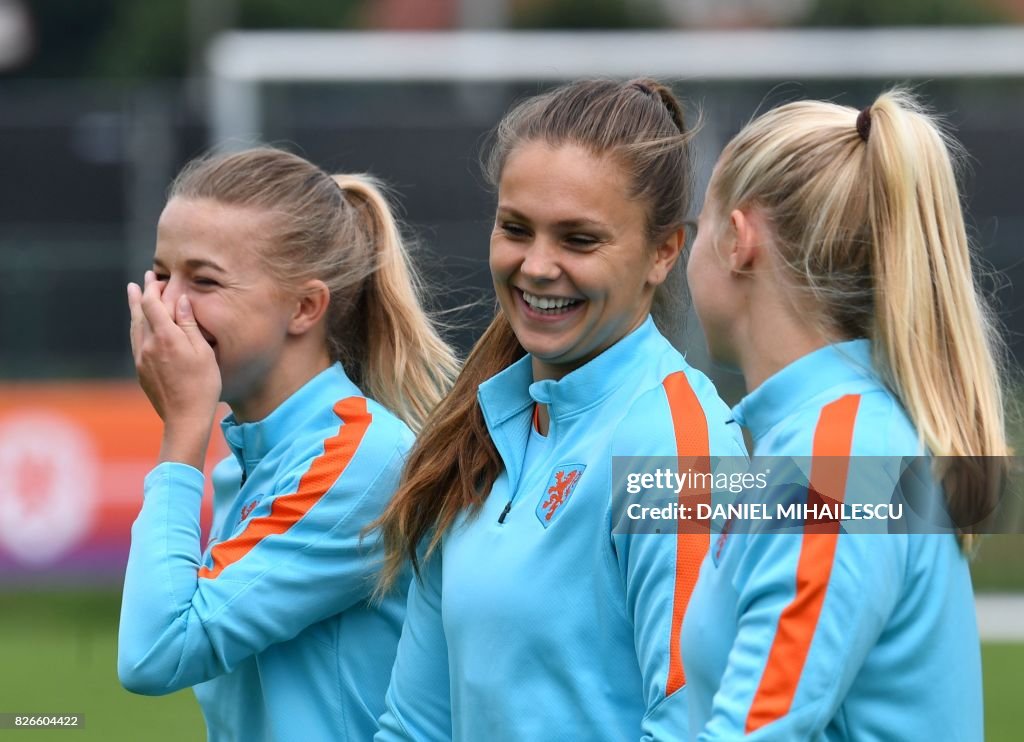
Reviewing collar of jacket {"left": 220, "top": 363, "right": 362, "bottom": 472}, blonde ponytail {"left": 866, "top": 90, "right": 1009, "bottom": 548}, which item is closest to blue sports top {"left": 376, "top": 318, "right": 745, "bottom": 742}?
blonde ponytail {"left": 866, "top": 90, "right": 1009, "bottom": 548}

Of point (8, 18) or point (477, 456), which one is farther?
point (8, 18)

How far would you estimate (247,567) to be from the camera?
2.86 meters

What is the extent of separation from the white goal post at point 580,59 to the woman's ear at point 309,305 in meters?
12.2

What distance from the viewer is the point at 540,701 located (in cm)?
245

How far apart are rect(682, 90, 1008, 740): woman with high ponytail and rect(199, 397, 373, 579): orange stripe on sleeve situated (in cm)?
91

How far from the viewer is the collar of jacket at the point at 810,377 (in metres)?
2.15

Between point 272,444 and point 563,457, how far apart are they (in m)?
0.77

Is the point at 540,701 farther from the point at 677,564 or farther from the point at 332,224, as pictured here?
the point at 332,224

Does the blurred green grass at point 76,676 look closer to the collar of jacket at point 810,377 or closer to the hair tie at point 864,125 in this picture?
the collar of jacket at point 810,377

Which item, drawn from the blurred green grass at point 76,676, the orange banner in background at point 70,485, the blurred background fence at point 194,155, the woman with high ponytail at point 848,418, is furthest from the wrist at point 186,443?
the orange banner in background at point 70,485

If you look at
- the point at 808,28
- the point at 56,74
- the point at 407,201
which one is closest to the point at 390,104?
the point at 407,201

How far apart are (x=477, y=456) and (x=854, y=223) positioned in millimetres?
854

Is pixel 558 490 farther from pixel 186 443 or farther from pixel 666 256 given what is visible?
pixel 186 443

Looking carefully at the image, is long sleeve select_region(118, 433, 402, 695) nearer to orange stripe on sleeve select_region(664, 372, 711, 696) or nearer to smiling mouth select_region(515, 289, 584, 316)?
smiling mouth select_region(515, 289, 584, 316)
